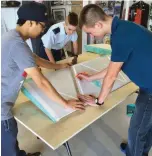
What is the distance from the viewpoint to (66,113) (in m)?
1.21

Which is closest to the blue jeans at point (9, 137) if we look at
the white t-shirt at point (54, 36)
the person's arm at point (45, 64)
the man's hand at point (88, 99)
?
the man's hand at point (88, 99)

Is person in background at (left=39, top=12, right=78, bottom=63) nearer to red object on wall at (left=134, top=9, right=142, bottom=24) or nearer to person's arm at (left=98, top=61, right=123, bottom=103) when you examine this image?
person's arm at (left=98, top=61, right=123, bottom=103)

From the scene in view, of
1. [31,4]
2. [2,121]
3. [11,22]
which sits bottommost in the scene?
[2,121]

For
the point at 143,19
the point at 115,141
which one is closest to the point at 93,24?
the point at 115,141

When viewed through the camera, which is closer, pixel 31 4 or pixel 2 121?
pixel 31 4

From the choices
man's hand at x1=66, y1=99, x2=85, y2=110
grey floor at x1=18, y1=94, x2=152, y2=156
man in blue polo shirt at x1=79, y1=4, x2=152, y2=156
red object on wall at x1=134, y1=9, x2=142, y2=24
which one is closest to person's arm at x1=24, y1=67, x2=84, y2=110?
man's hand at x1=66, y1=99, x2=85, y2=110

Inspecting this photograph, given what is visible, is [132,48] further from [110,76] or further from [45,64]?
[45,64]

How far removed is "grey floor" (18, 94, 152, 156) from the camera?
188 cm

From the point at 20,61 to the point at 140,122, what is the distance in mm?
931

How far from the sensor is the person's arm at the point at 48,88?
107 centimetres

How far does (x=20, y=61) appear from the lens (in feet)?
3.39

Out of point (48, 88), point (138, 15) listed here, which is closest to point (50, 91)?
point (48, 88)

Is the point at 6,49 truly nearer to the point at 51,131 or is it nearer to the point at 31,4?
the point at 31,4

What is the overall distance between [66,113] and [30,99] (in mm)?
293
